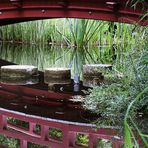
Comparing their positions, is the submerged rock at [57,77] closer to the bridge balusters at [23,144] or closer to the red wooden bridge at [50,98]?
the red wooden bridge at [50,98]

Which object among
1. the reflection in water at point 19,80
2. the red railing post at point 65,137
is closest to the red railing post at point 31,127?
the red railing post at point 65,137

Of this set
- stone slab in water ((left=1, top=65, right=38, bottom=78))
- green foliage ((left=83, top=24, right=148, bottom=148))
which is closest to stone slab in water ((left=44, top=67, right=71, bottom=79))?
stone slab in water ((left=1, top=65, right=38, bottom=78))

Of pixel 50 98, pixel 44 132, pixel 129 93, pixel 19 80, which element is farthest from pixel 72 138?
pixel 19 80

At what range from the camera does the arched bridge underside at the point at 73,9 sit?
9625 mm

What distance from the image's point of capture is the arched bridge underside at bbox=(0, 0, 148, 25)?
379 inches

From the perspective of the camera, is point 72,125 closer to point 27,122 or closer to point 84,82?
point 27,122

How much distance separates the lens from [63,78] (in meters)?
8.06

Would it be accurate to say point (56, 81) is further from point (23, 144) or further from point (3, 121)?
point (23, 144)

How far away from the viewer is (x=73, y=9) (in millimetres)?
10930

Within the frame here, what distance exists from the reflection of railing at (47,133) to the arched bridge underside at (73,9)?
4.54m

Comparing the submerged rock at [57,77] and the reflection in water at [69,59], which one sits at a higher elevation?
the reflection in water at [69,59]

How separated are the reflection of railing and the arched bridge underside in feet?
14.9

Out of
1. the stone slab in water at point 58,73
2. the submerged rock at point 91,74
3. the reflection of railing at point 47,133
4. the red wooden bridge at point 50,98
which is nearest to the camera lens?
the reflection of railing at point 47,133

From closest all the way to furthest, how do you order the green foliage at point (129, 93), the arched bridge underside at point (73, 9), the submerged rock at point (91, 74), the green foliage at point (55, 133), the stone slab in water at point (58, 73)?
the green foliage at point (129, 93)
the green foliage at point (55, 133)
the submerged rock at point (91, 74)
the stone slab in water at point (58, 73)
the arched bridge underside at point (73, 9)
